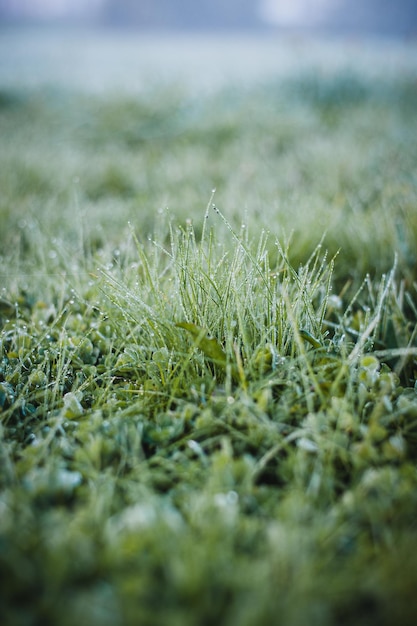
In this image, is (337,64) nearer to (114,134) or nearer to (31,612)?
(114,134)

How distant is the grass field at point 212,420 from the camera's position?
777 millimetres

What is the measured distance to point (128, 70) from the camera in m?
7.39

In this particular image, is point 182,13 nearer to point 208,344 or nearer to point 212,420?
point 208,344

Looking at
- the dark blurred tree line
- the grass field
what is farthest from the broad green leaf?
the dark blurred tree line

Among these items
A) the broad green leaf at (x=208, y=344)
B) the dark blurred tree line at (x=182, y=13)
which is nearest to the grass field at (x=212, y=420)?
the broad green leaf at (x=208, y=344)

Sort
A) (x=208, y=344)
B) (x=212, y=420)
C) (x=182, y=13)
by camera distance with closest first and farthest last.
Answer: (x=212, y=420), (x=208, y=344), (x=182, y=13)

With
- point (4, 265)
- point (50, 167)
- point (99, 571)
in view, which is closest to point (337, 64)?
point (50, 167)

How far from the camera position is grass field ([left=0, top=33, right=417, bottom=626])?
777 millimetres

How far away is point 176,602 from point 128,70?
809 cm

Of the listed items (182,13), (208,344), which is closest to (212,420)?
(208,344)

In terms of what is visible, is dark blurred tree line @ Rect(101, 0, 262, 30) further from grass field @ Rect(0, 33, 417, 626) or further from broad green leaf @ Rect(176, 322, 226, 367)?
broad green leaf @ Rect(176, 322, 226, 367)

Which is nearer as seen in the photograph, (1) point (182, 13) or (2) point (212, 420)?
(2) point (212, 420)

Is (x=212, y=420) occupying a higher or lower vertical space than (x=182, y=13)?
lower

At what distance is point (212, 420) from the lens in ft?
3.72
